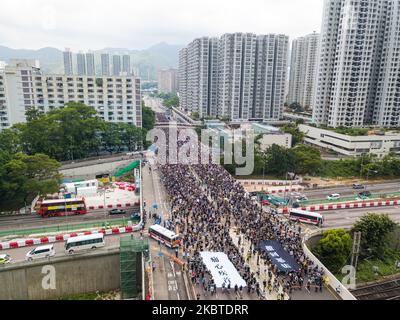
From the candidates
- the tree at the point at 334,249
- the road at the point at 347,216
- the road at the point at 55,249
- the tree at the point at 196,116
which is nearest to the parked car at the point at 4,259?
the road at the point at 55,249

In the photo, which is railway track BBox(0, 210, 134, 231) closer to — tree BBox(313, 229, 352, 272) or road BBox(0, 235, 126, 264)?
road BBox(0, 235, 126, 264)

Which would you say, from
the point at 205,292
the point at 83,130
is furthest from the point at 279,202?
the point at 83,130

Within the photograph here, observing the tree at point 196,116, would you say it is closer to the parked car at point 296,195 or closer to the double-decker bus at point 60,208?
the parked car at point 296,195

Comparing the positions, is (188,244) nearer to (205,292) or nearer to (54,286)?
(205,292)

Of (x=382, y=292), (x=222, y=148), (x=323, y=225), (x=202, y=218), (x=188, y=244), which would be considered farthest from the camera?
(x=222, y=148)

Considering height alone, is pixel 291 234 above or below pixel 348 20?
below

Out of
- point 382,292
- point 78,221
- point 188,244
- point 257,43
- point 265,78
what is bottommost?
point 382,292

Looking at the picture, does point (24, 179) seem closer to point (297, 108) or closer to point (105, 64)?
point (297, 108)
